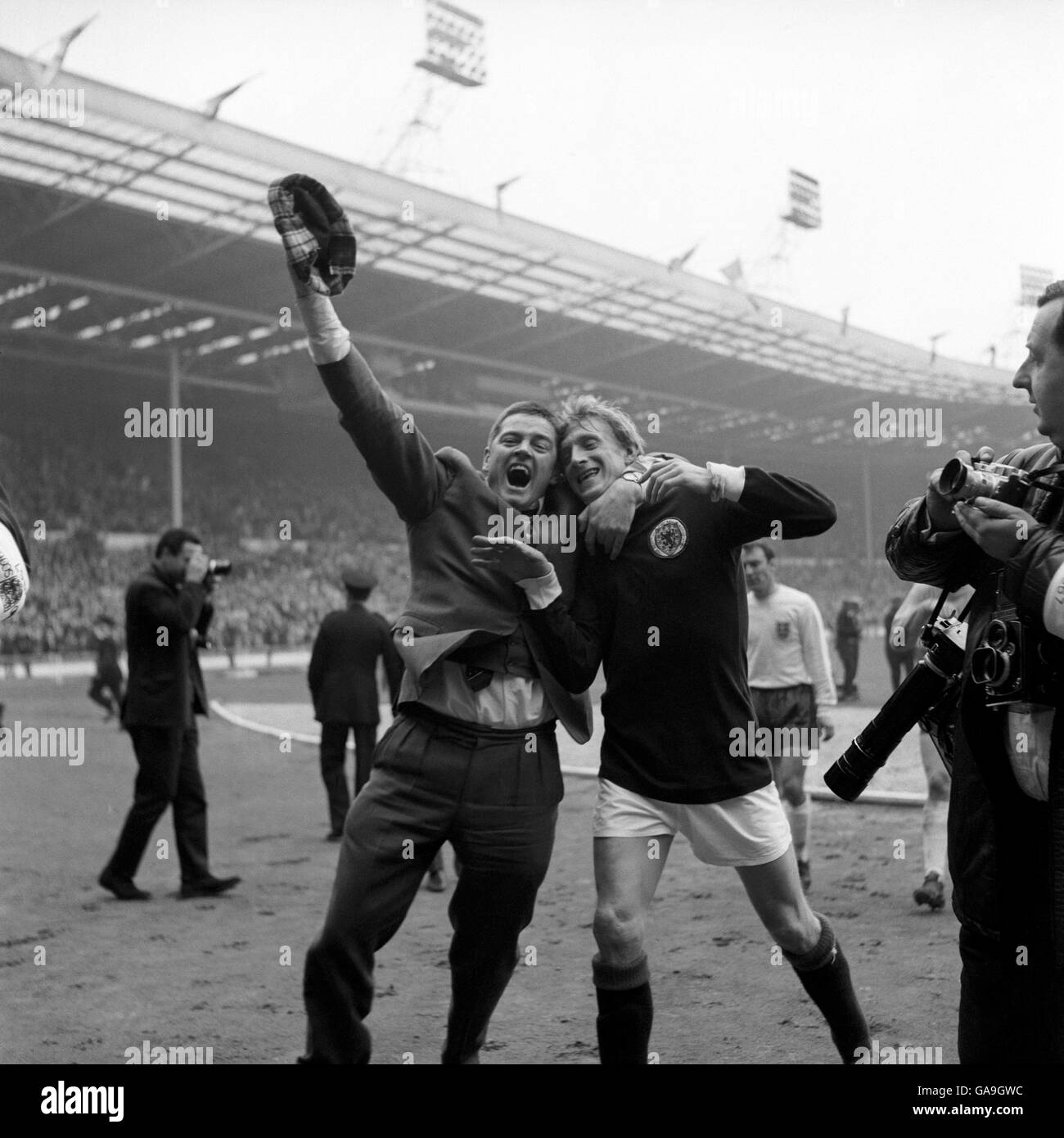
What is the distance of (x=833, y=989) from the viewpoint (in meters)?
3.21

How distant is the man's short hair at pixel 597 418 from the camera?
3297 millimetres

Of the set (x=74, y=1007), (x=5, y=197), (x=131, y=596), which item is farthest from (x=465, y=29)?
(x=74, y=1007)

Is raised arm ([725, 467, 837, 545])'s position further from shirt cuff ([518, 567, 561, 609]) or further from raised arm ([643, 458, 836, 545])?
shirt cuff ([518, 567, 561, 609])

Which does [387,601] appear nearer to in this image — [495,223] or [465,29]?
[495,223]

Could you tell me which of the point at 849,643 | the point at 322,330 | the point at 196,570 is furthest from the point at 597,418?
the point at 849,643

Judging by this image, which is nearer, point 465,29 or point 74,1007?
point 74,1007

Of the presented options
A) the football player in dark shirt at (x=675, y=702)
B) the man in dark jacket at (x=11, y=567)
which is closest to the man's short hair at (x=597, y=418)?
the football player in dark shirt at (x=675, y=702)

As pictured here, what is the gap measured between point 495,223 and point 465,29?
30.2ft

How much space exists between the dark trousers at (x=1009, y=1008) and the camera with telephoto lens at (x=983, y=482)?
0.82m

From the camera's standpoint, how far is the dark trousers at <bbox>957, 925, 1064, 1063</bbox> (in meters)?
2.20

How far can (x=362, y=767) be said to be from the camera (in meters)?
7.87

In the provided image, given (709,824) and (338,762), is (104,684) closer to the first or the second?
(338,762)

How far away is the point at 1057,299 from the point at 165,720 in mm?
5123

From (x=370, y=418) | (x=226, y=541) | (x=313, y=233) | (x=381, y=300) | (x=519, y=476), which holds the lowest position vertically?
(x=519, y=476)
